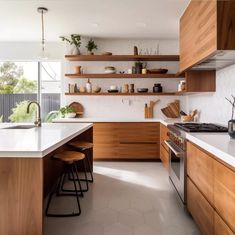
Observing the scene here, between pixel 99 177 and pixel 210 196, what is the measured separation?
2.40m

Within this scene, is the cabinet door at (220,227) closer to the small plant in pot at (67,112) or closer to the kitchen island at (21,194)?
the kitchen island at (21,194)

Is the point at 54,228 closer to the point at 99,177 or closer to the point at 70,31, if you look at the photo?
the point at 99,177

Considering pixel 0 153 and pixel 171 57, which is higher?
pixel 171 57

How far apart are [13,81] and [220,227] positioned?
219 inches

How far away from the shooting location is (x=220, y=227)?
1617mm

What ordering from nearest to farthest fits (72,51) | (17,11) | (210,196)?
(210,196) < (17,11) < (72,51)

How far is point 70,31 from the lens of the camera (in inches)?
198

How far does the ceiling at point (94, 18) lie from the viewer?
143 inches

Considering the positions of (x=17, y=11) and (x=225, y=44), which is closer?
(x=225, y=44)

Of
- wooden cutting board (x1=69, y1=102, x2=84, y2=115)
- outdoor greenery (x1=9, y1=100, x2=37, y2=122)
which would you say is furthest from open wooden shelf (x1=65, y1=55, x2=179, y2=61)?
outdoor greenery (x1=9, y1=100, x2=37, y2=122)

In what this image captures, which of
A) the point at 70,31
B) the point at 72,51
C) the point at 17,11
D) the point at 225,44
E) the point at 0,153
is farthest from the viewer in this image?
the point at 72,51

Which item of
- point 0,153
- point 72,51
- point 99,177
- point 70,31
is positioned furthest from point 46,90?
point 0,153

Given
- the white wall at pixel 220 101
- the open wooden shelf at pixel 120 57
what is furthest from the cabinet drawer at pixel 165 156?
the open wooden shelf at pixel 120 57

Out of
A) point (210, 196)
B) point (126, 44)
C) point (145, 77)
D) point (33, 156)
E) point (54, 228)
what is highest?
point (126, 44)
